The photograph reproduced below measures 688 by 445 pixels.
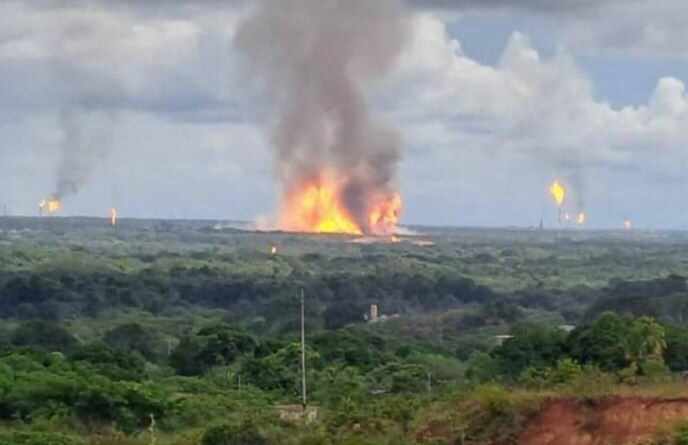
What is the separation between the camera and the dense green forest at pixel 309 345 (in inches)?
1355

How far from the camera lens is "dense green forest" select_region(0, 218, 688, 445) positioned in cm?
3441

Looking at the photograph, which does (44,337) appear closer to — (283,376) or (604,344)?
(283,376)

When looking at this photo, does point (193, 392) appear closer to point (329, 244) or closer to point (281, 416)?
point (281, 416)

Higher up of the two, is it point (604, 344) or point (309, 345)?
point (604, 344)

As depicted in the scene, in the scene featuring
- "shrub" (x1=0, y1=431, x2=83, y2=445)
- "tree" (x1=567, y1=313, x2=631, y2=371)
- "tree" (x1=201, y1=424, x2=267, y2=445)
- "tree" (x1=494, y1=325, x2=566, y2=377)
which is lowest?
"shrub" (x1=0, y1=431, x2=83, y2=445)

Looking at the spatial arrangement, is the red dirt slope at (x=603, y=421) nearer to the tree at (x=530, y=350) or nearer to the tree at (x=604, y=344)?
the tree at (x=604, y=344)

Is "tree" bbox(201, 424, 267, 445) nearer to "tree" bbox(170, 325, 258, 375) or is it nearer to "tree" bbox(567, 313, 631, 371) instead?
"tree" bbox(567, 313, 631, 371)

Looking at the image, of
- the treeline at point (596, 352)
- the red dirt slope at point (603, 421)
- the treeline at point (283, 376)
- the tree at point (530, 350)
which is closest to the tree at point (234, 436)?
the treeline at point (283, 376)

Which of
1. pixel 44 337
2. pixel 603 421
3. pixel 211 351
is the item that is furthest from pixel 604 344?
pixel 44 337

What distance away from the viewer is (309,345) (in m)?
60.7

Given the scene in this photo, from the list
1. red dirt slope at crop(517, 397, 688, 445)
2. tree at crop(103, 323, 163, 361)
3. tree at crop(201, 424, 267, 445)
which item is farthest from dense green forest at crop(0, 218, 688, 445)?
red dirt slope at crop(517, 397, 688, 445)

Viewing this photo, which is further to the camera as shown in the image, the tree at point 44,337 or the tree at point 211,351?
the tree at point 44,337

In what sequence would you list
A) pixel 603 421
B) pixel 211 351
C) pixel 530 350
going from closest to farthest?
pixel 603 421 < pixel 530 350 < pixel 211 351

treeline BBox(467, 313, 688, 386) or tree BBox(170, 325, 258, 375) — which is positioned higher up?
treeline BBox(467, 313, 688, 386)
